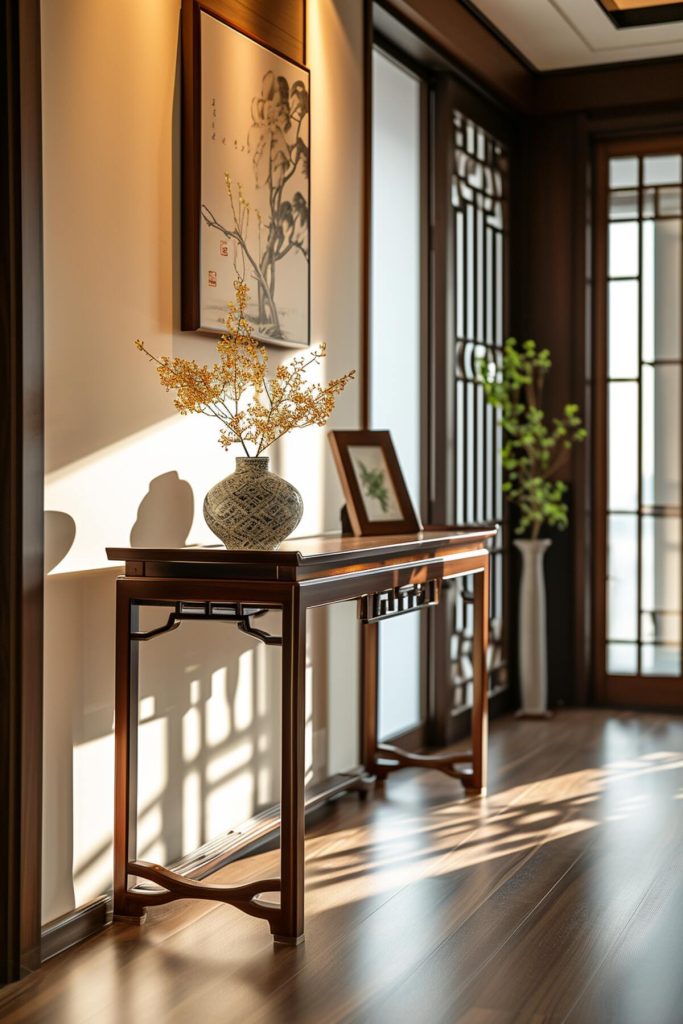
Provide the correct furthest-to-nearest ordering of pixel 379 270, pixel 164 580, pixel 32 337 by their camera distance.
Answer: pixel 379 270 < pixel 164 580 < pixel 32 337

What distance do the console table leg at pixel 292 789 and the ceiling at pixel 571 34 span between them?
3.13 m

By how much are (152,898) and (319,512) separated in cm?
148

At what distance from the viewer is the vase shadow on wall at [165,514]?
3.10 m

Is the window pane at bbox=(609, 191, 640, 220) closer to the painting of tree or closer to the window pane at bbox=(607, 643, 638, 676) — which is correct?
the window pane at bbox=(607, 643, 638, 676)

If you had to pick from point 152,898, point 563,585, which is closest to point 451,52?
point 563,585

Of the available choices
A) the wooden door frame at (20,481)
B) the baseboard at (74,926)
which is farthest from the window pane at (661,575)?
the wooden door frame at (20,481)

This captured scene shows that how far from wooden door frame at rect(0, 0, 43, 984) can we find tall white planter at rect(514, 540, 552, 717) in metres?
3.34

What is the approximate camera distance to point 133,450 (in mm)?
3049

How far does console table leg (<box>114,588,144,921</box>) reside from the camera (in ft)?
9.50

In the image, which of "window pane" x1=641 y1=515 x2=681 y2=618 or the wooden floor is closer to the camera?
the wooden floor

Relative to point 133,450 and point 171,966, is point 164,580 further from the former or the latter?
point 171,966

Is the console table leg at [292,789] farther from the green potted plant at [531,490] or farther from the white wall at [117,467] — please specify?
the green potted plant at [531,490]

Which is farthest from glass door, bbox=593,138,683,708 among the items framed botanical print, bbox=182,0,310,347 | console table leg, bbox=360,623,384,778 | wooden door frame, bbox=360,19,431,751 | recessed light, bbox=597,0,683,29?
framed botanical print, bbox=182,0,310,347

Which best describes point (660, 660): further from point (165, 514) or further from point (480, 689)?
point (165, 514)
